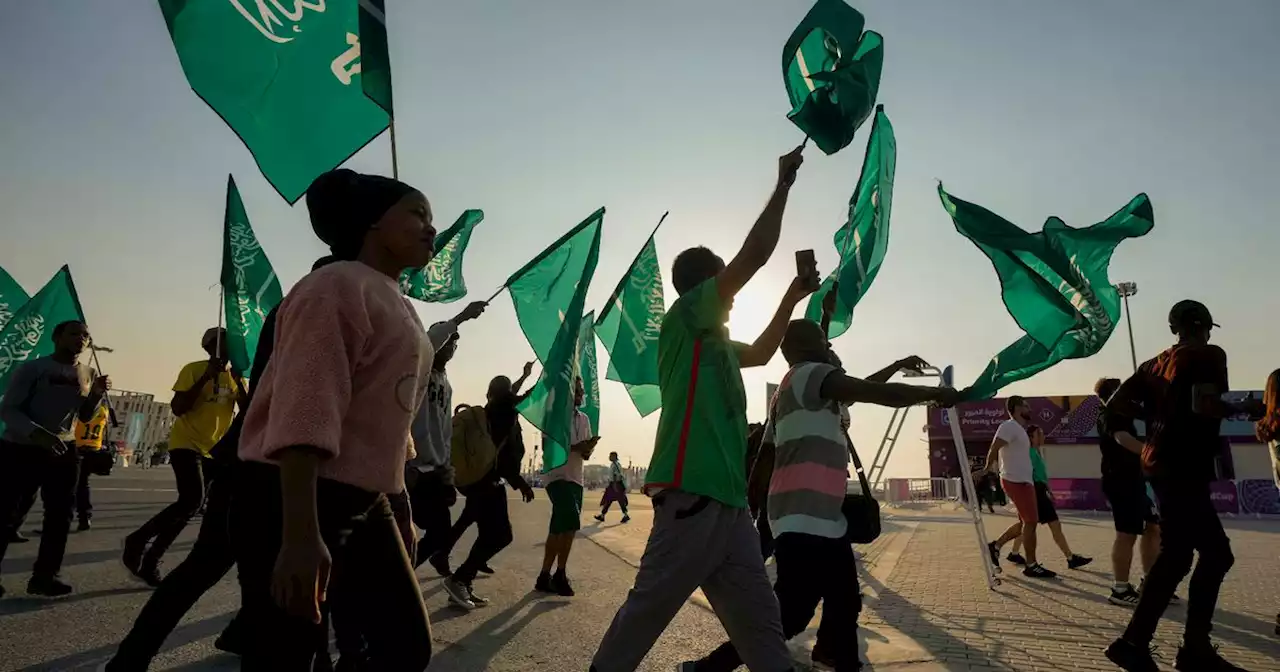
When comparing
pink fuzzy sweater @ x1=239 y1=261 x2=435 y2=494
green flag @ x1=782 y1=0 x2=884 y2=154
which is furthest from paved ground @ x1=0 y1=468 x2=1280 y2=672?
green flag @ x1=782 y1=0 x2=884 y2=154

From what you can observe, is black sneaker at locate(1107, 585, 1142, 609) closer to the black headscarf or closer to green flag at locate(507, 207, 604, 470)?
green flag at locate(507, 207, 604, 470)

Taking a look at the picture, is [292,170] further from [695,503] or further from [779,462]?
[779,462]

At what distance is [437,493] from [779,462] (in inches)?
122

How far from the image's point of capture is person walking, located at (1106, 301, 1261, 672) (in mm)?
4008

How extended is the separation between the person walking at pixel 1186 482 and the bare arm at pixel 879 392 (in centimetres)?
188

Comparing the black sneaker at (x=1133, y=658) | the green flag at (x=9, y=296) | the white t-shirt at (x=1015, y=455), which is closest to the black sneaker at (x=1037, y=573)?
the white t-shirt at (x=1015, y=455)

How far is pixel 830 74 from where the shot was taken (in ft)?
11.6

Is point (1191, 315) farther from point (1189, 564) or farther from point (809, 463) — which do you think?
point (809, 463)

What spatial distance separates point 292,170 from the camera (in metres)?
3.34

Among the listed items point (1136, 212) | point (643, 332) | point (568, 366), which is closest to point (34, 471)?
point (568, 366)

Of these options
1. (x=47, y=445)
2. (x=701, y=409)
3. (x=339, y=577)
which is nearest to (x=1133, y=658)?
(x=701, y=409)

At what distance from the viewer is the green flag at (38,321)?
28.1ft

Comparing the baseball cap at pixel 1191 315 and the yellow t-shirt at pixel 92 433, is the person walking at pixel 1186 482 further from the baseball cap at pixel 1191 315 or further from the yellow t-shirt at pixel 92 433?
the yellow t-shirt at pixel 92 433

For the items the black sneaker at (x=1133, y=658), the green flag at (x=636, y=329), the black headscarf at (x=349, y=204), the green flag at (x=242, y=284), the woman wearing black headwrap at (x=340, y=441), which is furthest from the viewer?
the green flag at (x=636, y=329)
